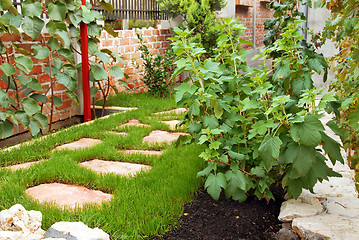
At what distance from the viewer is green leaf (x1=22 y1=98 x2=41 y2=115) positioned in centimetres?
332

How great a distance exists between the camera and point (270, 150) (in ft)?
5.93

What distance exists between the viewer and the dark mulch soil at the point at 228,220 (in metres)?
1.93

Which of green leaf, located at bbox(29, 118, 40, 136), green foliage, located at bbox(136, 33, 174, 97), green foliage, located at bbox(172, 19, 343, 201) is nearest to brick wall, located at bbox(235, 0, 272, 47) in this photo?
green foliage, located at bbox(136, 33, 174, 97)

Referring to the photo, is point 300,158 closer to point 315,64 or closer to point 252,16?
point 315,64

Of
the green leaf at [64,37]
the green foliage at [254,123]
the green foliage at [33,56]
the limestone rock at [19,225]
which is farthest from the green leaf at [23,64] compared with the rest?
the limestone rock at [19,225]

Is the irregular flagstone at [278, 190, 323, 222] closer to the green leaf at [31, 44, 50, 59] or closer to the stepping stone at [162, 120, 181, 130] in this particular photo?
the stepping stone at [162, 120, 181, 130]

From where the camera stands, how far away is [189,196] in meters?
2.28

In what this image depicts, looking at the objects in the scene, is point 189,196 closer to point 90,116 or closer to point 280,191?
point 280,191

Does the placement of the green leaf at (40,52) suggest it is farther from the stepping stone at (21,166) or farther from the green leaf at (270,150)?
the green leaf at (270,150)

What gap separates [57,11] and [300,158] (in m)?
2.75

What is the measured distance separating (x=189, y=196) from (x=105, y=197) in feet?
1.60

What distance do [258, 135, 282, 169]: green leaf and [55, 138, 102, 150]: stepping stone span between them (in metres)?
1.85

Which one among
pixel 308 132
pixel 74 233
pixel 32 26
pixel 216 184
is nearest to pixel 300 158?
pixel 308 132

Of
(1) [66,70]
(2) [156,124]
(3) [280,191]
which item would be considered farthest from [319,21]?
(3) [280,191]
